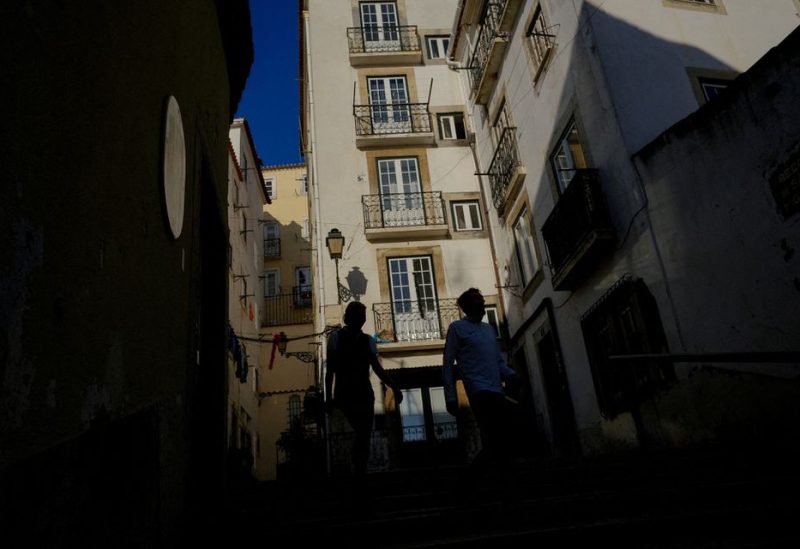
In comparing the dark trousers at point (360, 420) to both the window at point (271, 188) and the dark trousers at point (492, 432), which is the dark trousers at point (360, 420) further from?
the window at point (271, 188)

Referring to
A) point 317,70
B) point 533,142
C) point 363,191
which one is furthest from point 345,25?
point 533,142

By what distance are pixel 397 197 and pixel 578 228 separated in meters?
8.16

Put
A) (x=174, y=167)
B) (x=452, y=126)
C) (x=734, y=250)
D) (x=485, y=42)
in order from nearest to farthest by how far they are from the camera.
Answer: (x=174, y=167)
(x=734, y=250)
(x=485, y=42)
(x=452, y=126)

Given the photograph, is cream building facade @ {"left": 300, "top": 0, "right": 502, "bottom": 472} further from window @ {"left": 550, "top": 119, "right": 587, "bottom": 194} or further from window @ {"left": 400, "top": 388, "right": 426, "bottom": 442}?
window @ {"left": 550, "top": 119, "right": 587, "bottom": 194}

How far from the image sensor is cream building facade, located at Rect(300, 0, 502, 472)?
597 inches

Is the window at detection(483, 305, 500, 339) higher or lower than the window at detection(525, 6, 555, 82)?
lower

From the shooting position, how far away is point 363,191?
1714cm

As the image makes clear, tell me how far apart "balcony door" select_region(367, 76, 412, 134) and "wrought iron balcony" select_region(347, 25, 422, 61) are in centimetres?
69

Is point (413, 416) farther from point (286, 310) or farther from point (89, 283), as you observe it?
point (286, 310)

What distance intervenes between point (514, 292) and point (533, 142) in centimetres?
408

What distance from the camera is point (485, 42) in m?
14.7

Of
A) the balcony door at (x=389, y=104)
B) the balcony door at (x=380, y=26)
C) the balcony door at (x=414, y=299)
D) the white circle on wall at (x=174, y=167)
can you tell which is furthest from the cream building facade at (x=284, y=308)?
the white circle on wall at (x=174, y=167)

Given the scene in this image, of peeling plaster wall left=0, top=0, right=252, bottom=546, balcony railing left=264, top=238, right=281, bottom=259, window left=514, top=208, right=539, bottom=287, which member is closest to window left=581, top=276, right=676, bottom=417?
window left=514, top=208, right=539, bottom=287

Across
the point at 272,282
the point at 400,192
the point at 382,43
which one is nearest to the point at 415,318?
the point at 400,192
